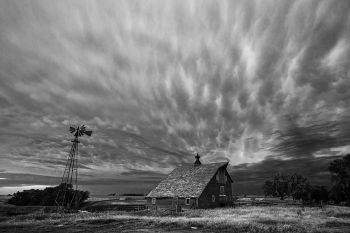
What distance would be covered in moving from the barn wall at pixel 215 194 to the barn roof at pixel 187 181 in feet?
3.58

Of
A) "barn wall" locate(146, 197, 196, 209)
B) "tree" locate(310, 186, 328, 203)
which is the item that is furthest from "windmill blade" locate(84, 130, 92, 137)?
"tree" locate(310, 186, 328, 203)

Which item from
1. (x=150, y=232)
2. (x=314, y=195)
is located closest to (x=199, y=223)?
(x=150, y=232)

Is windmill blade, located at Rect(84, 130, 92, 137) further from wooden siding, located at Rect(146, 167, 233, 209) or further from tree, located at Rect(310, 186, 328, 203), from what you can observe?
tree, located at Rect(310, 186, 328, 203)

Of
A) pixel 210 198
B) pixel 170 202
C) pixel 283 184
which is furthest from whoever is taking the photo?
Answer: pixel 283 184

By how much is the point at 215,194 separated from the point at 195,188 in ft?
16.1

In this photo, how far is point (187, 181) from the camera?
46.0m

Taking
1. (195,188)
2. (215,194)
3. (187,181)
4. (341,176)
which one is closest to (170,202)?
(187,181)

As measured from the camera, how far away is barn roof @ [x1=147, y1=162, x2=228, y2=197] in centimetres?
4306

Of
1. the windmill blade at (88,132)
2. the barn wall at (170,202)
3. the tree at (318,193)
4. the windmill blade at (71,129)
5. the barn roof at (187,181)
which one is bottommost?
the barn wall at (170,202)

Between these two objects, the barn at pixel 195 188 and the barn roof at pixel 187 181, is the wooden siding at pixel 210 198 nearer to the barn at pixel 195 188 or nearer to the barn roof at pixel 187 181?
the barn at pixel 195 188

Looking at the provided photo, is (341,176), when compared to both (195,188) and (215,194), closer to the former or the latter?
(215,194)

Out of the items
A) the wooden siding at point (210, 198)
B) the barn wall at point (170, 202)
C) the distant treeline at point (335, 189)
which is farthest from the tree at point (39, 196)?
the distant treeline at point (335, 189)

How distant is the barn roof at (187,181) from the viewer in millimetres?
43062

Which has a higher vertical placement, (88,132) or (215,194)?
(88,132)
